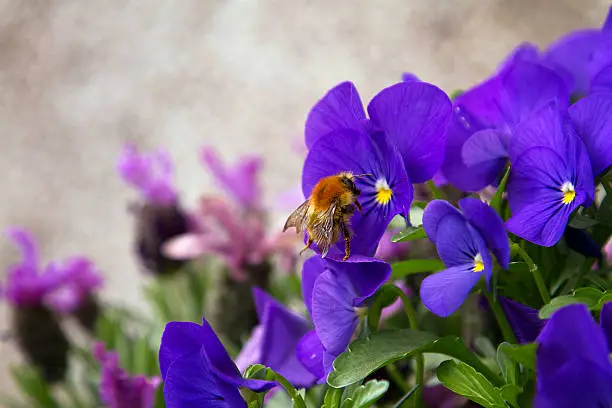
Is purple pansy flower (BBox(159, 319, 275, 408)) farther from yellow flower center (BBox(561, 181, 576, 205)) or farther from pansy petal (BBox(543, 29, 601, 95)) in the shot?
pansy petal (BBox(543, 29, 601, 95))

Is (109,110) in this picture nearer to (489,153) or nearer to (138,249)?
(138,249)

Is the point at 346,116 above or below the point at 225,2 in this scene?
below

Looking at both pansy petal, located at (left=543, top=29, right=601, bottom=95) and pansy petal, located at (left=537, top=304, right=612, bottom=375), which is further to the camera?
pansy petal, located at (left=543, top=29, right=601, bottom=95)

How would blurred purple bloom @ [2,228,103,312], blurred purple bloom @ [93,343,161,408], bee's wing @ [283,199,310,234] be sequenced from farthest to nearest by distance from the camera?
blurred purple bloom @ [2,228,103,312]
blurred purple bloom @ [93,343,161,408]
bee's wing @ [283,199,310,234]

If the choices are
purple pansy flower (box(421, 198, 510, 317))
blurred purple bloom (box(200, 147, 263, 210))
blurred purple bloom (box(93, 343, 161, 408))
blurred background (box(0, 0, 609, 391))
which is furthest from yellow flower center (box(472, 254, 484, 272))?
blurred background (box(0, 0, 609, 391))

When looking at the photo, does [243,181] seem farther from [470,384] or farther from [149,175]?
[470,384]

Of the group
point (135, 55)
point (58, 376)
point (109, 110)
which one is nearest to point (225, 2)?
point (135, 55)
